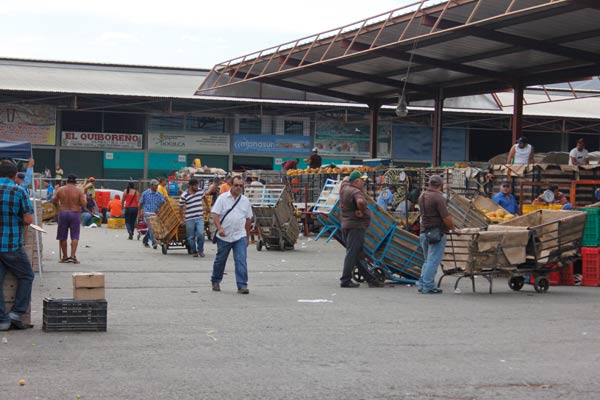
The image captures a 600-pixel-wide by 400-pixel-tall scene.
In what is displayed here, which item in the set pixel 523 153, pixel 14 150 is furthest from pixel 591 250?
pixel 14 150

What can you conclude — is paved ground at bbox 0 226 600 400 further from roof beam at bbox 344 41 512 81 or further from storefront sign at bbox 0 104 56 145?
storefront sign at bbox 0 104 56 145

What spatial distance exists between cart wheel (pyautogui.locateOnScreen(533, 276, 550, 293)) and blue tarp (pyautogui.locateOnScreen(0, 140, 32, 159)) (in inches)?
364

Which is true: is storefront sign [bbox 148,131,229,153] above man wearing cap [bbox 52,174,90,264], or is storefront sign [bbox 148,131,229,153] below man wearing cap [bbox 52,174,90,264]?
above

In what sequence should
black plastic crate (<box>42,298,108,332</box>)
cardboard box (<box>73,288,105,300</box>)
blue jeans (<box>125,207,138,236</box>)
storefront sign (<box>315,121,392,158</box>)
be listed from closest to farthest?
black plastic crate (<box>42,298,108,332</box>), cardboard box (<box>73,288,105,300</box>), blue jeans (<box>125,207,138,236</box>), storefront sign (<box>315,121,392,158</box>)

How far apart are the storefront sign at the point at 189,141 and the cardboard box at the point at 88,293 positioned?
35601 millimetres

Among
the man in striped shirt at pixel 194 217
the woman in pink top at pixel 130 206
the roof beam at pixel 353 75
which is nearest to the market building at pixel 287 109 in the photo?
the roof beam at pixel 353 75

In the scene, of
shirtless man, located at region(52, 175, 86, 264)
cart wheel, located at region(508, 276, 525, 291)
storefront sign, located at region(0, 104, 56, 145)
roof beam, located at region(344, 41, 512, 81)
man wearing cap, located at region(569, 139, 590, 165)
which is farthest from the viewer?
storefront sign, located at region(0, 104, 56, 145)

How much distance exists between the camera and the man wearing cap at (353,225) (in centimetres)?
1474

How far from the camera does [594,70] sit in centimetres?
2742

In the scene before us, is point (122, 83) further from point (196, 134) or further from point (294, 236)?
point (294, 236)

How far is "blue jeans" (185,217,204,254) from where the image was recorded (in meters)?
21.2

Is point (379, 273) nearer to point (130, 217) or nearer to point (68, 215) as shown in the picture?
point (68, 215)

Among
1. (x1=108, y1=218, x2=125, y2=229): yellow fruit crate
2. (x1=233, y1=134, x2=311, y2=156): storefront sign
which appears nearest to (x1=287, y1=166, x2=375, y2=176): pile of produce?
(x1=108, y1=218, x2=125, y2=229): yellow fruit crate

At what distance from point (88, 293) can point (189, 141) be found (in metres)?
36.0
